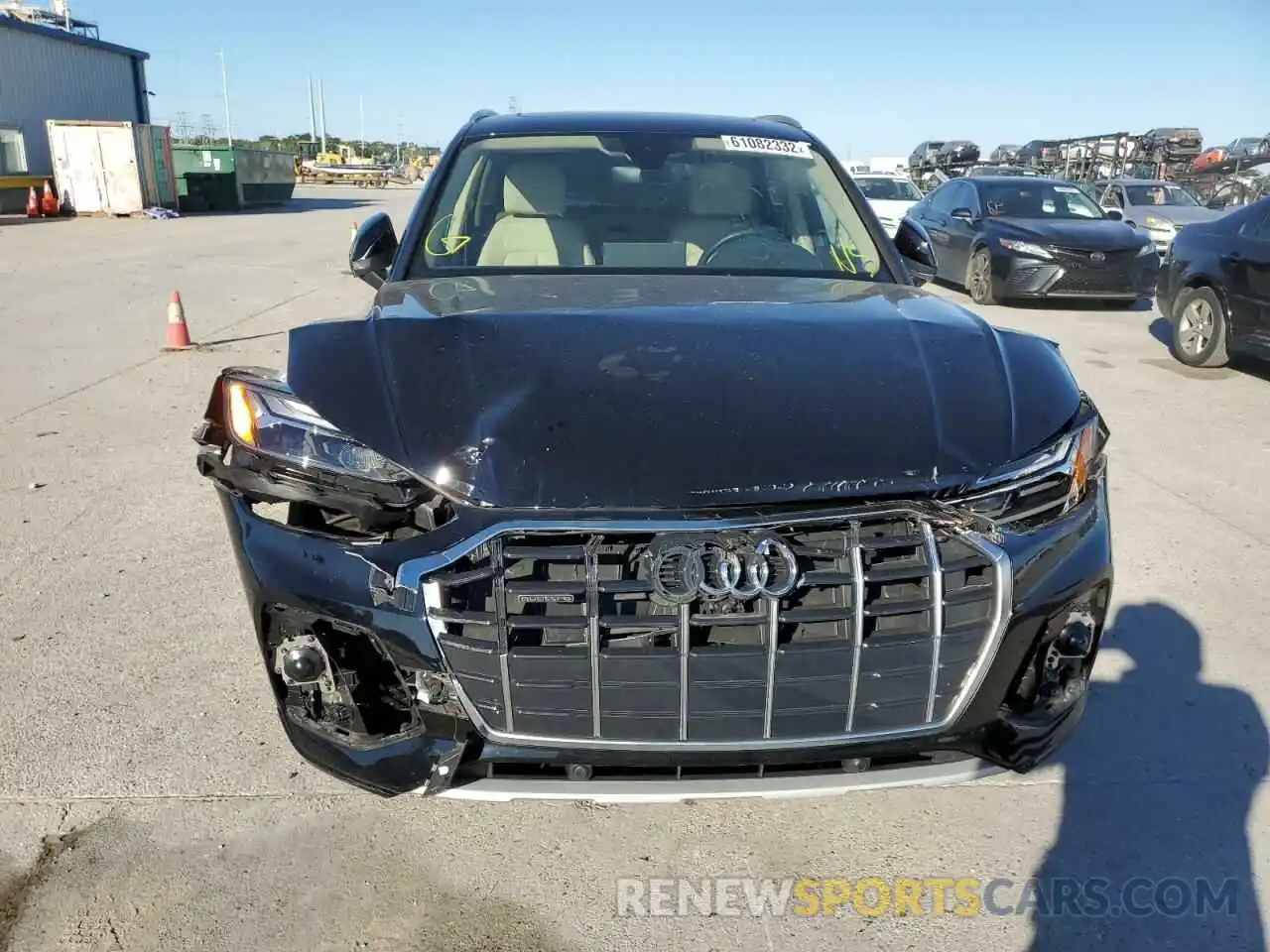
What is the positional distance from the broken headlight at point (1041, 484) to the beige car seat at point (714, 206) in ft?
5.05

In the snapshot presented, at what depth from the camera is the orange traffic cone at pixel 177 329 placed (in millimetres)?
8617

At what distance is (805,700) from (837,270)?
181 centimetres

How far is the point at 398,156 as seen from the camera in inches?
4203

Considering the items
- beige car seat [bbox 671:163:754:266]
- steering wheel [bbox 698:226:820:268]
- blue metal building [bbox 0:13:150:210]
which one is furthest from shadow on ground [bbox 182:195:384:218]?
steering wheel [bbox 698:226:820:268]

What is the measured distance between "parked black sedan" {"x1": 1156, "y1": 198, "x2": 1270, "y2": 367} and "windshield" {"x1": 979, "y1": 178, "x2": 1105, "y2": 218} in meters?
3.57

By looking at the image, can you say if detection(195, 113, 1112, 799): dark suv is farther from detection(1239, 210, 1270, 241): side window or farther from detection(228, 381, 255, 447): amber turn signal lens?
detection(1239, 210, 1270, 241): side window

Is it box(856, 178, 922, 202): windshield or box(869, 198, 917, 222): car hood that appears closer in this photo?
box(869, 198, 917, 222): car hood

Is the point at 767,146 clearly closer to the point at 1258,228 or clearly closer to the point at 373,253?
the point at 373,253

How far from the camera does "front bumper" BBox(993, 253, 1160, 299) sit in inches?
444

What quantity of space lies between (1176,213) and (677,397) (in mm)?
16668

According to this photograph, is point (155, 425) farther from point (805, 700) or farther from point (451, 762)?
point (805, 700)

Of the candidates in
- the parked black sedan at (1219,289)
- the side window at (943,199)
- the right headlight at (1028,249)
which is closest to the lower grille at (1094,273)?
the right headlight at (1028,249)

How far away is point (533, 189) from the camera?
11.4ft

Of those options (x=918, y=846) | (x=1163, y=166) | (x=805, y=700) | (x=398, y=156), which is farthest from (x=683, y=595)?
(x=398, y=156)
